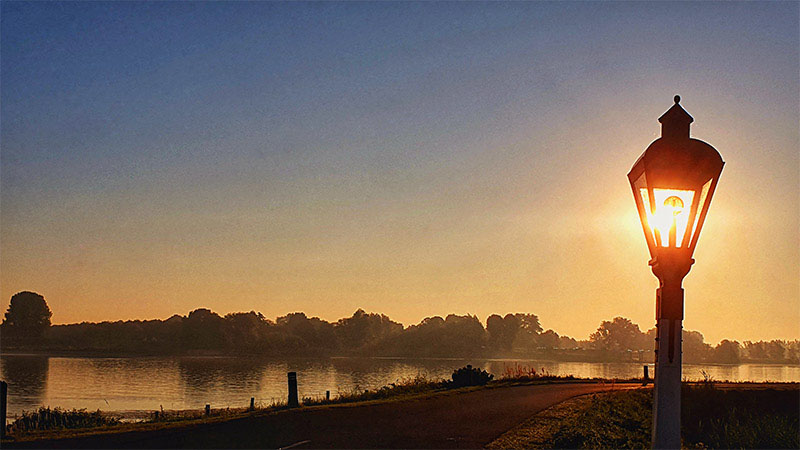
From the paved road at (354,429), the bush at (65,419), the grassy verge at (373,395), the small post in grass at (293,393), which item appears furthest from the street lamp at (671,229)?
the bush at (65,419)

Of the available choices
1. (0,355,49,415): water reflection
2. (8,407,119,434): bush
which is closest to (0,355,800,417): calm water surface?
(0,355,49,415): water reflection

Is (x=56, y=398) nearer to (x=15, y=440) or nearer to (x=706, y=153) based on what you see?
(x=15, y=440)

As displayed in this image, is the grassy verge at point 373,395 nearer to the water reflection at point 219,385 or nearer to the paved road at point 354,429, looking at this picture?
the paved road at point 354,429

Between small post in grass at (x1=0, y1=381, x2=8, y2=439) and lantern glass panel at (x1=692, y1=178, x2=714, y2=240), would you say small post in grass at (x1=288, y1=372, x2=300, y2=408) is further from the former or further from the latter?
lantern glass panel at (x1=692, y1=178, x2=714, y2=240)

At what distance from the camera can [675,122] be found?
811 cm

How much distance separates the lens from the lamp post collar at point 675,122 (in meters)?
8.05

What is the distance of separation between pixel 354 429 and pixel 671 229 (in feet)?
37.2

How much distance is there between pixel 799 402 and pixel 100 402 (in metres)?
51.9

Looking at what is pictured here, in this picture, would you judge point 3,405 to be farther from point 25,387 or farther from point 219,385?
point 219,385

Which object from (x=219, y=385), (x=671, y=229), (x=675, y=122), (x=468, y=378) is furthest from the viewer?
(x=219, y=385)

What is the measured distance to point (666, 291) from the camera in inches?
299

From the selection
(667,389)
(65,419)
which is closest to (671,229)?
(667,389)

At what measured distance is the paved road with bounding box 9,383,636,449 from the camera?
1540 centimetres

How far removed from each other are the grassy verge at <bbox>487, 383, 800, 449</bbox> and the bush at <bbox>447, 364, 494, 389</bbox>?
23.8ft
